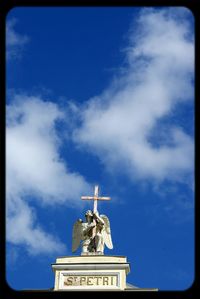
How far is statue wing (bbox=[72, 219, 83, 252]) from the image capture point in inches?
957

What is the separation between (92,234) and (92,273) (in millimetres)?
2122

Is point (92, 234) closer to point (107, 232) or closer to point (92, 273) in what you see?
point (107, 232)

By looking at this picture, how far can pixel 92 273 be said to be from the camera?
22.2 metres

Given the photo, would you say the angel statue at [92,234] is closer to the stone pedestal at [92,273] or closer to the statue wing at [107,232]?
the statue wing at [107,232]

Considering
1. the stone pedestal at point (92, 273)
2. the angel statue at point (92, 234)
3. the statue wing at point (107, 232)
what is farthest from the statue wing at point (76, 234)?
the stone pedestal at point (92, 273)

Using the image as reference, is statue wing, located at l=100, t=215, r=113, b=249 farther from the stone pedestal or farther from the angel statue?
the stone pedestal

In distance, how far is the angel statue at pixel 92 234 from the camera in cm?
2378

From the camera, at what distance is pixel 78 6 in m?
9.34

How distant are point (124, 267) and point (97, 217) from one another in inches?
109

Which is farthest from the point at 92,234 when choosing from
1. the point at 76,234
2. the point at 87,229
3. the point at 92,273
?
the point at 92,273
